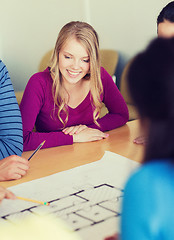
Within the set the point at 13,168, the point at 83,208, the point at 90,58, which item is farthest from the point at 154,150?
the point at 90,58

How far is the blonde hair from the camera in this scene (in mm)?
1900

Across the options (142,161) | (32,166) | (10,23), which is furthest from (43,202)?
(10,23)

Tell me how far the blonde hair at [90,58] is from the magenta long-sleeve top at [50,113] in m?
0.03

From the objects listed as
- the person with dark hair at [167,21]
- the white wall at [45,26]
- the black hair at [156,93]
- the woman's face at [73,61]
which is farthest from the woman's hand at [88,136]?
the white wall at [45,26]

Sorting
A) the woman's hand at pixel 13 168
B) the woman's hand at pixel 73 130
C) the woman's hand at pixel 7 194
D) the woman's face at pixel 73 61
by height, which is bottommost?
the woman's hand at pixel 73 130

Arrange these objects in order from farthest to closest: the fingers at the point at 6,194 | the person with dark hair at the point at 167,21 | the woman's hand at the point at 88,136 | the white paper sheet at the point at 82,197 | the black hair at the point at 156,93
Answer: the person with dark hair at the point at 167,21 → the woman's hand at the point at 88,136 → the fingers at the point at 6,194 → the white paper sheet at the point at 82,197 → the black hair at the point at 156,93

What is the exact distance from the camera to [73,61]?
1904 mm

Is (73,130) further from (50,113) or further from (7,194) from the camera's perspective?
(7,194)

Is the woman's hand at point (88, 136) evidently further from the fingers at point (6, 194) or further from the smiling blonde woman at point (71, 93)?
the fingers at point (6, 194)

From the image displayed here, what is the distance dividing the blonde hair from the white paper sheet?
0.67 meters

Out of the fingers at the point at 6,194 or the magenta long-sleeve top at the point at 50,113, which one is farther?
the magenta long-sleeve top at the point at 50,113

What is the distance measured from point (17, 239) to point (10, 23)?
392cm

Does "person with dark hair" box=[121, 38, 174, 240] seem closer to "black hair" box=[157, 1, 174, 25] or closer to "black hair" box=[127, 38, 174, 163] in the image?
"black hair" box=[127, 38, 174, 163]

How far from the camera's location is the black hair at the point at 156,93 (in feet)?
1.47
